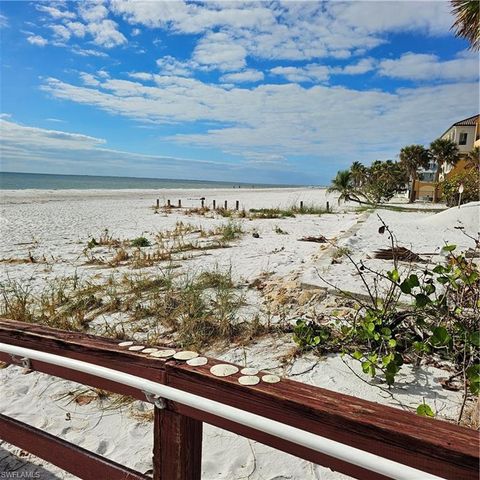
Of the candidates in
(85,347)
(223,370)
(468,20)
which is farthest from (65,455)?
(468,20)

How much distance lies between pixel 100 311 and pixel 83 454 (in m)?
2.95

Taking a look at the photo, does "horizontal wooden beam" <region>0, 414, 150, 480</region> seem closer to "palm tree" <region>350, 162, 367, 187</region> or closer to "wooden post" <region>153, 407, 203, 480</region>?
"wooden post" <region>153, 407, 203, 480</region>

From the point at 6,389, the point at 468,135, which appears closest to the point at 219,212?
the point at 6,389

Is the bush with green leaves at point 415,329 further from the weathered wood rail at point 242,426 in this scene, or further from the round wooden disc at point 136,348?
the round wooden disc at point 136,348

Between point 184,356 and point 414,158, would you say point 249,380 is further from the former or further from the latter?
point 414,158

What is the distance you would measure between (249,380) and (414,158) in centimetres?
4391

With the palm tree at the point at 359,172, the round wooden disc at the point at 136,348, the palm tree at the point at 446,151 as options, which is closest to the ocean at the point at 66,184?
the palm tree at the point at 359,172

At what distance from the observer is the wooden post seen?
1.18 meters

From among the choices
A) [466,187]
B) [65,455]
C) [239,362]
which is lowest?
[239,362]

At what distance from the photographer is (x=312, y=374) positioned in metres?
2.88

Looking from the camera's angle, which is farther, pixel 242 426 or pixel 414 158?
pixel 414 158

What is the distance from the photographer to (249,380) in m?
1.09

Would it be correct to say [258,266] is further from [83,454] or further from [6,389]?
[83,454]

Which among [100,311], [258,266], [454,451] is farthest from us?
[258,266]
